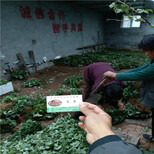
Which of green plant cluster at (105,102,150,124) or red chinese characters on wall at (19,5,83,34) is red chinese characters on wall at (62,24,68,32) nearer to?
red chinese characters on wall at (19,5,83,34)

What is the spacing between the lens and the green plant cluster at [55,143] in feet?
7.98

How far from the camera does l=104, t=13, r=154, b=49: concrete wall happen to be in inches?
619

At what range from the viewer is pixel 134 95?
17.2 feet

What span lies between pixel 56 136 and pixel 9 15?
7.02 metres

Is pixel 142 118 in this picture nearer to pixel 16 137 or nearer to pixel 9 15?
pixel 16 137

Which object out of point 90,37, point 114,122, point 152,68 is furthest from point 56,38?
point 152,68

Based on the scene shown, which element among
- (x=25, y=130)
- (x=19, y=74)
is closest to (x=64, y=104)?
(x=25, y=130)

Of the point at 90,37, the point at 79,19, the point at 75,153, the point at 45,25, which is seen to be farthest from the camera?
the point at 90,37

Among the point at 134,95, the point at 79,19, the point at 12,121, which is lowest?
the point at 12,121

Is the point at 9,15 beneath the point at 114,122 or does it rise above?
above

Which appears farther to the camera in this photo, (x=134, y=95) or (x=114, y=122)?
(x=134, y=95)

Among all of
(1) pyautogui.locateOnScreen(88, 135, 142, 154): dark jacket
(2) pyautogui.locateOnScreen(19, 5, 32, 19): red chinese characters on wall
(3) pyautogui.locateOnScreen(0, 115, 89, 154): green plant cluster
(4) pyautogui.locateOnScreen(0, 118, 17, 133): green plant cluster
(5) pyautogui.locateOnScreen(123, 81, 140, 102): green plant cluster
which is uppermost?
(2) pyautogui.locateOnScreen(19, 5, 32, 19): red chinese characters on wall

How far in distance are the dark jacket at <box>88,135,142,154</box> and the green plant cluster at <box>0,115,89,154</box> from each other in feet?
5.36

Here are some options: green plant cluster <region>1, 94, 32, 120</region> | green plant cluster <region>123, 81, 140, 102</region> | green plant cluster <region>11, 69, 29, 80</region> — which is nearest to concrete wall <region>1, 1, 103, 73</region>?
green plant cluster <region>11, 69, 29, 80</region>
